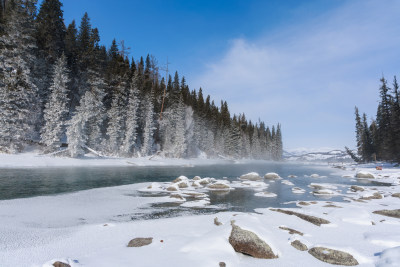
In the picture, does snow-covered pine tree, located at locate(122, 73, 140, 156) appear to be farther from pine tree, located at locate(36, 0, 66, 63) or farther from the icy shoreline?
pine tree, located at locate(36, 0, 66, 63)

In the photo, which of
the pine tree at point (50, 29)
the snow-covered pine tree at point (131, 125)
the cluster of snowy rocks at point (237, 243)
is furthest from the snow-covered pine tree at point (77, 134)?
the cluster of snowy rocks at point (237, 243)

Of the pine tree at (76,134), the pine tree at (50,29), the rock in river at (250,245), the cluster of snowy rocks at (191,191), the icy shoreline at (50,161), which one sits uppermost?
the pine tree at (50,29)

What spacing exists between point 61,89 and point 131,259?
3374cm

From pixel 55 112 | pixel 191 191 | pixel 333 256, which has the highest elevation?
pixel 55 112

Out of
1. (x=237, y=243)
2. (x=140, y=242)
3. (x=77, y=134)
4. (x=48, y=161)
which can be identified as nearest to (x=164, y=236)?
(x=140, y=242)

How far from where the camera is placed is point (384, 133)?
4700 centimetres

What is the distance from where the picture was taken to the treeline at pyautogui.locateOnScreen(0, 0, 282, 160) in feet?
85.9

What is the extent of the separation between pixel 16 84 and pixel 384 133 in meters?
68.7

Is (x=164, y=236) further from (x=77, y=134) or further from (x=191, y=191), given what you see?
(x=77, y=134)

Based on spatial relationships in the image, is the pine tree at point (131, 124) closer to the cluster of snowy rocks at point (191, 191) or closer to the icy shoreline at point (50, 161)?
the icy shoreline at point (50, 161)

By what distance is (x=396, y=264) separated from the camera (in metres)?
3.89

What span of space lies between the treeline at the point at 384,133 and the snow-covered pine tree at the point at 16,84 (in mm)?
59103

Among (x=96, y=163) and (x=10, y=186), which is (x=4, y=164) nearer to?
(x=96, y=163)

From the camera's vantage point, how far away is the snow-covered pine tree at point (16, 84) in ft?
81.5
